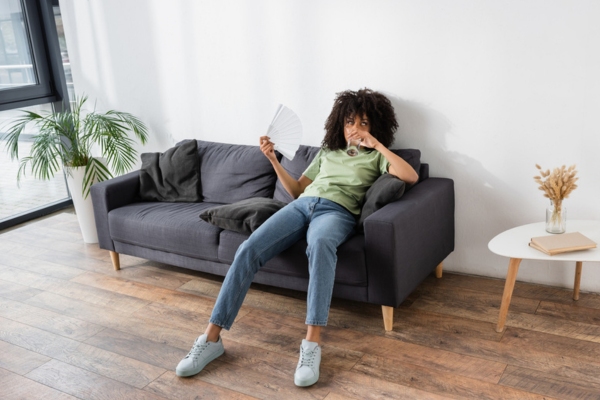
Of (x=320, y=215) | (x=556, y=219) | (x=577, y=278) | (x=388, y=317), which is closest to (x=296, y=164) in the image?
(x=320, y=215)

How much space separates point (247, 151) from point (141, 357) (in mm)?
1441

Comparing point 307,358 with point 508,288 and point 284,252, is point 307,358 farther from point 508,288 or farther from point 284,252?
point 508,288

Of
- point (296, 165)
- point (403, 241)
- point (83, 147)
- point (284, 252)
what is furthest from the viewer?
point (83, 147)

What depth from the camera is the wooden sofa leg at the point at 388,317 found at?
2729 mm

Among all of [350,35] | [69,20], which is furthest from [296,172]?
[69,20]

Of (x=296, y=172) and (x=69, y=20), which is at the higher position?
(x=69, y=20)

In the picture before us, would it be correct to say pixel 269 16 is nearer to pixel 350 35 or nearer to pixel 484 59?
pixel 350 35

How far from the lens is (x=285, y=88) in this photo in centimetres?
359

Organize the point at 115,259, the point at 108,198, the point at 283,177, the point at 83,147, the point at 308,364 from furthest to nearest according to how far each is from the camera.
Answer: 1. the point at 83,147
2. the point at 115,259
3. the point at 108,198
4. the point at 283,177
5. the point at 308,364

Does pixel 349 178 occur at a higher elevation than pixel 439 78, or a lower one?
lower

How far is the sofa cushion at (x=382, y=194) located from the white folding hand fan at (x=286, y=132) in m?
0.56

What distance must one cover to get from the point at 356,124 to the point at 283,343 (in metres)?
1.14

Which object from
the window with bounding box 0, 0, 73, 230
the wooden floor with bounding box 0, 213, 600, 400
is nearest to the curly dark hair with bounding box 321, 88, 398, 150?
the wooden floor with bounding box 0, 213, 600, 400

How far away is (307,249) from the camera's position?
2672 millimetres
